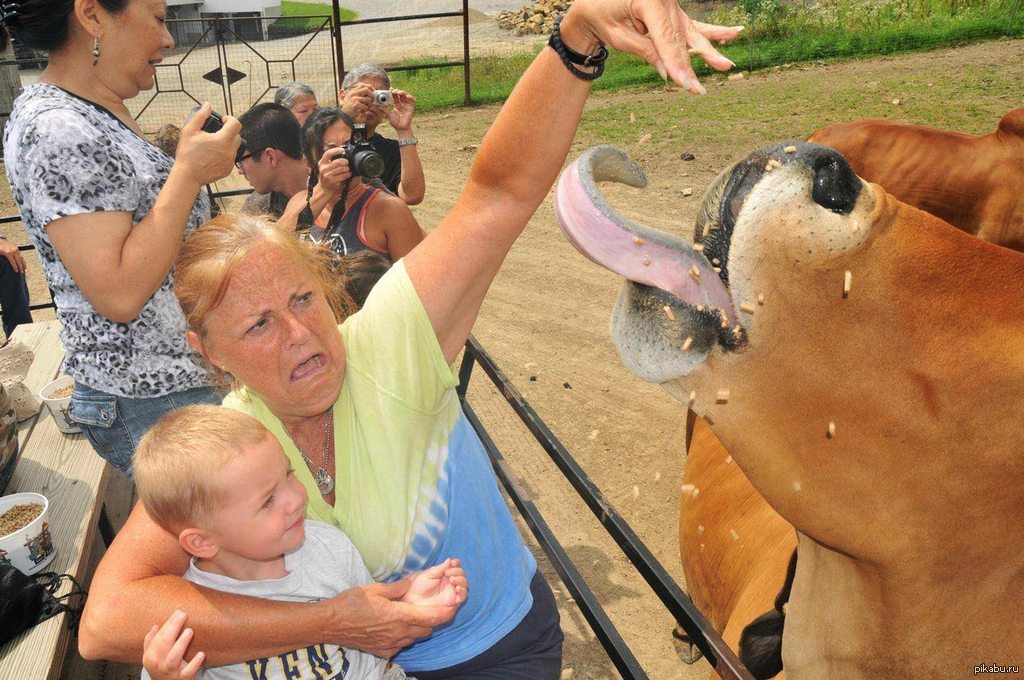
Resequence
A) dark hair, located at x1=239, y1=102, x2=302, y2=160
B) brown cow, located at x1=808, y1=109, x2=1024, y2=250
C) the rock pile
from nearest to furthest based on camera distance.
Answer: brown cow, located at x1=808, y1=109, x2=1024, y2=250, dark hair, located at x1=239, y1=102, x2=302, y2=160, the rock pile

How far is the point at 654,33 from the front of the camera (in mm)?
1127

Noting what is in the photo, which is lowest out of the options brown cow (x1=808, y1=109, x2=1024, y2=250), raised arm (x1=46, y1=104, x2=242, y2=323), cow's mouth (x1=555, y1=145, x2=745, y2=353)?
brown cow (x1=808, y1=109, x2=1024, y2=250)

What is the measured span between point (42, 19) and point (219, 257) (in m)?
0.89

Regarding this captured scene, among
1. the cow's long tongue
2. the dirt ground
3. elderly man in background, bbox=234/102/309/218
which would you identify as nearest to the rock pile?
the dirt ground

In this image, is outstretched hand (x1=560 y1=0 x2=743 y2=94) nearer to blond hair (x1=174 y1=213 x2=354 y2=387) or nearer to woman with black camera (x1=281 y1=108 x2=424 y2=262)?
blond hair (x1=174 y1=213 x2=354 y2=387)

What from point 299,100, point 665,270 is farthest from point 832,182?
point 299,100

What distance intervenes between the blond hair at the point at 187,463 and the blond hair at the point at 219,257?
0.23 meters

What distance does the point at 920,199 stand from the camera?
9.46 feet

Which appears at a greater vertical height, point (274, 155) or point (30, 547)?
point (274, 155)

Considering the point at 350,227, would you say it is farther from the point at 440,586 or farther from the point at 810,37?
the point at 810,37

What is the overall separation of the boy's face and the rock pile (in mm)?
19810

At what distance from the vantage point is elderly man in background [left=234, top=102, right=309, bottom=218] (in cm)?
374

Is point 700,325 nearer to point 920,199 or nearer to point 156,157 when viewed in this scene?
point 156,157

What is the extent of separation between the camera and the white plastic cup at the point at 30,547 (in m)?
2.29
